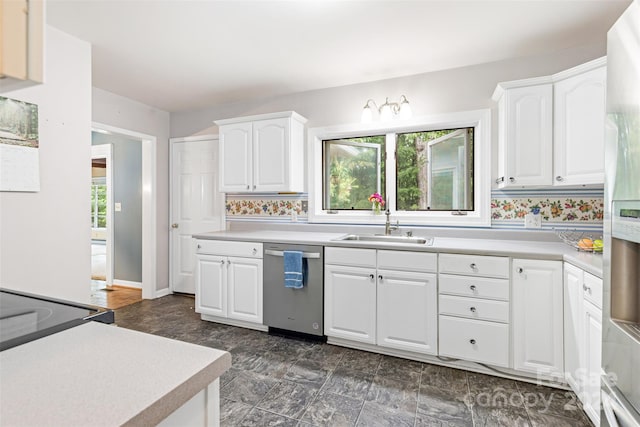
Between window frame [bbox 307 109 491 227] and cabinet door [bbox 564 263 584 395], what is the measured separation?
2.98 feet

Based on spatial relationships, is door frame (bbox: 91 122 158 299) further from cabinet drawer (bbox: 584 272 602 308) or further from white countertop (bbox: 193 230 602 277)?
cabinet drawer (bbox: 584 272 602 308)

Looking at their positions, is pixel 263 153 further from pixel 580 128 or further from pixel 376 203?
pixel 580 128

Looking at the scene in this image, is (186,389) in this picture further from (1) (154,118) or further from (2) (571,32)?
(1) (154,118)

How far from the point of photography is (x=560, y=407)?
192 centimetres

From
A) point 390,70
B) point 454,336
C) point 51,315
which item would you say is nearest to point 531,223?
point 454,336

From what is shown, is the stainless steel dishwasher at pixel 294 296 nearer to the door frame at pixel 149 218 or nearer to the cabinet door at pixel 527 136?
the cabinet door at pixel 527 136

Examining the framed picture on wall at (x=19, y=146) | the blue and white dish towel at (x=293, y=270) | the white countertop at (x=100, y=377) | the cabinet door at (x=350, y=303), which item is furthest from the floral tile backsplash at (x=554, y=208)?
the framed picture on wall at (x=19, y=146)

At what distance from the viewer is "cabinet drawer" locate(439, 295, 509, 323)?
7.17 feet

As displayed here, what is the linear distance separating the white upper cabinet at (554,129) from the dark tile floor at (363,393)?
4.72ft

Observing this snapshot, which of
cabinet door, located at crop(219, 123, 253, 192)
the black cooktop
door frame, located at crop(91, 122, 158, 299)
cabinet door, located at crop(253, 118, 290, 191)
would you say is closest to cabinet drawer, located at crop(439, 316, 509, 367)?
cabinet door, located at crop(253, 118, 290, 191)

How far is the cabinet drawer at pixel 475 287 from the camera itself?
2.19 meters

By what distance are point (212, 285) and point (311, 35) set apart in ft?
7.87

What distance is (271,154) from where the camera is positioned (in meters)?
3.28

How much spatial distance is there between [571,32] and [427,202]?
1.65 metres
